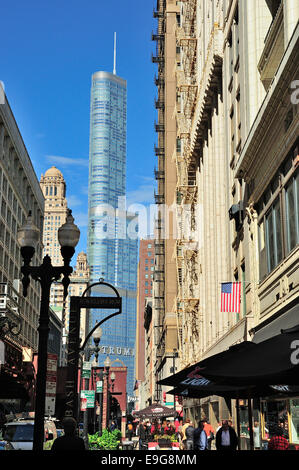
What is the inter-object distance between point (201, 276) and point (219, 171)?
1209 centimetres

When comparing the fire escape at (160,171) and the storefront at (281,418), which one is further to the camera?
the fire escape at (160,171)

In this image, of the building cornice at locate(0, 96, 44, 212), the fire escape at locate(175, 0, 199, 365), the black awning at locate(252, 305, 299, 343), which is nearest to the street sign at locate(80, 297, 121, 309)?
the black awning at locate(252, 305, 299, 343)

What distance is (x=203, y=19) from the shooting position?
4944 cm

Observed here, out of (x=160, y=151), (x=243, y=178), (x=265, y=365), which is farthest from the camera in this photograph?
(x=160, y=151)

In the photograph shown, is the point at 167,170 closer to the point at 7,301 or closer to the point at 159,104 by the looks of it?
the point at 159,104

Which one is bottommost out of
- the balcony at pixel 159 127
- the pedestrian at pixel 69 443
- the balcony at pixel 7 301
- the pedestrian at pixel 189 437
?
the pedestrian at pixel 189 437

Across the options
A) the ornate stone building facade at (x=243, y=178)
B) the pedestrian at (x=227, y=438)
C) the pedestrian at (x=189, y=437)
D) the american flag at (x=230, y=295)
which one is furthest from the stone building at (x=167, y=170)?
the pedestrian at (x=227, y=438)

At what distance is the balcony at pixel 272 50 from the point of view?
2467 cm

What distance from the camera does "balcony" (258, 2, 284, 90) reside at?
971 inches

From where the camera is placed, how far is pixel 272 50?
83.6 ft

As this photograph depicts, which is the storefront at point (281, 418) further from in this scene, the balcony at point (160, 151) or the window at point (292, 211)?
the balcony at point (160, 151)

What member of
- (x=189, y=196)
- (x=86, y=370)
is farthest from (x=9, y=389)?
(x=189, y=196)

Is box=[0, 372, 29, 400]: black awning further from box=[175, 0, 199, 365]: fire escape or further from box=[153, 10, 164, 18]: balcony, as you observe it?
box=[153, 10, 164, 18]: balcony
